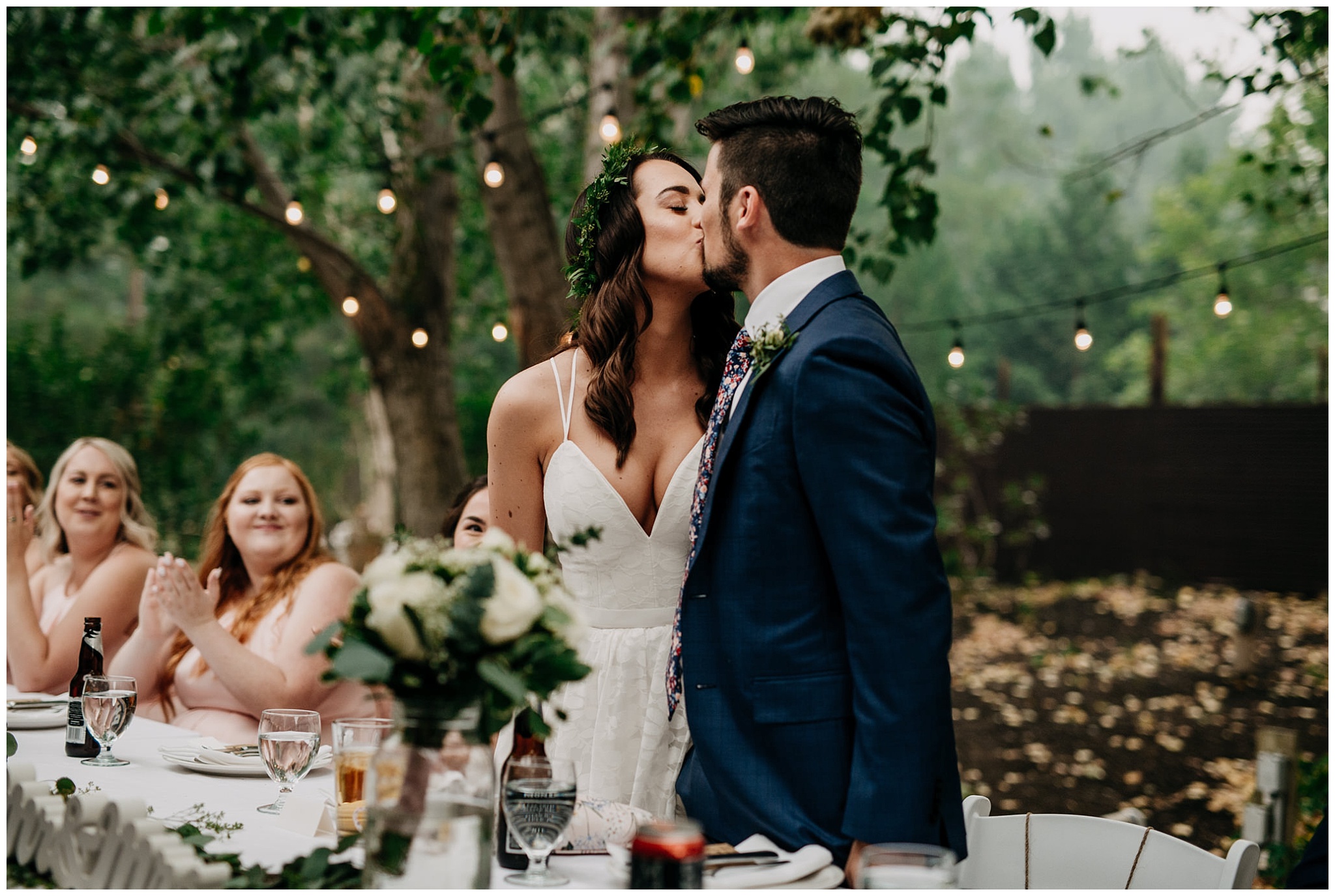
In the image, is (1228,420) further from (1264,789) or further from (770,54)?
(1264,789)

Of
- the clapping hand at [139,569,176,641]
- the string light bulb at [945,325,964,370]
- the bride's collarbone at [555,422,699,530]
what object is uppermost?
the string light bulb at [945,325,964,370]

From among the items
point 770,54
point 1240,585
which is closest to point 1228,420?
point 1240,585

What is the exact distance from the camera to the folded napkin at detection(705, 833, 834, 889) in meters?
1.61

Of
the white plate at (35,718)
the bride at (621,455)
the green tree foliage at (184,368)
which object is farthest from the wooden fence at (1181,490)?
the white plate at (35,718)

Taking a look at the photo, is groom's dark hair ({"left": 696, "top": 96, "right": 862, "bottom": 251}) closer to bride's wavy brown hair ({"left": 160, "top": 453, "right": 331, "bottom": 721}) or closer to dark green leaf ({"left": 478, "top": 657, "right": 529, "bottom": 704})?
dark green leaf ({"left": 478, "top": 657, "right": 529, "bottom": 704})

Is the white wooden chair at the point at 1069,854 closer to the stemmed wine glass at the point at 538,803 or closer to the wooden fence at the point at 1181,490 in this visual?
the stemmed wine glass at the point at 538,803

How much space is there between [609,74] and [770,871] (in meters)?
4.67

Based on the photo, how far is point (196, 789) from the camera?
7.22ft

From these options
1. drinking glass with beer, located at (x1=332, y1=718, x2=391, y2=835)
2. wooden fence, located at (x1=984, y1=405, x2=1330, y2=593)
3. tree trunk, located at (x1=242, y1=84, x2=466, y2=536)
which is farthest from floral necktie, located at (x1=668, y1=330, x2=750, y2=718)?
wooden fence, located at (x1=984, y1=405, x2=1330, y2=593)

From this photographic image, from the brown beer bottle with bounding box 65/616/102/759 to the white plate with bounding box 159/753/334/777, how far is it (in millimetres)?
258

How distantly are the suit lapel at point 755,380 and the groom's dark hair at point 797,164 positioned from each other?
0.34 ft

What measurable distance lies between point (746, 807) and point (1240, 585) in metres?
12.4

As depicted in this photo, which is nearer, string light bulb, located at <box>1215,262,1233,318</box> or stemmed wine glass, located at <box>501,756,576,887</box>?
stemmed wine glass, located at <box>501,756,576,887</box>

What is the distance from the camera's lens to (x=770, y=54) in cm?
1048
